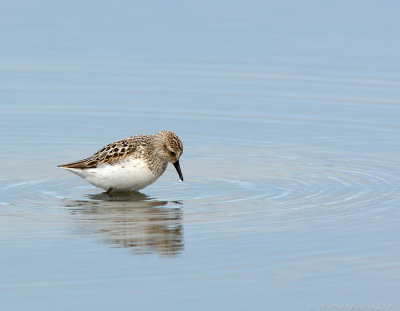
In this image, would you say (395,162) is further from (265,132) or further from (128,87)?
(128,87)

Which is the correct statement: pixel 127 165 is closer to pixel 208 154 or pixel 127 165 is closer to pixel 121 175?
pixel 121 175

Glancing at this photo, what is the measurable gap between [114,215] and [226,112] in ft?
21.9

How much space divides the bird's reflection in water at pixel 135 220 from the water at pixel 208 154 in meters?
0.04

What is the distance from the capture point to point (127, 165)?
17250 millimetres

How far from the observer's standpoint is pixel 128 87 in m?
23.8

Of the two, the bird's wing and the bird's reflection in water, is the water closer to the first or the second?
the bird's reflection in water

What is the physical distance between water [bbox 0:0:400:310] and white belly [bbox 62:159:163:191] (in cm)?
30

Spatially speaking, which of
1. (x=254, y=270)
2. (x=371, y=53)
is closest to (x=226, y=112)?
(x=371, y=53)

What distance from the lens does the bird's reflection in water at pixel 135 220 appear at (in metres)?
14.2

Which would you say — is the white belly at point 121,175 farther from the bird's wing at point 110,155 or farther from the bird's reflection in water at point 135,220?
the bird's reflection in water at point 135,220

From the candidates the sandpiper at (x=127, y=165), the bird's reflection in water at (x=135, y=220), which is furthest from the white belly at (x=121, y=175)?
the bird's reflection in water at (x=135, y=220)

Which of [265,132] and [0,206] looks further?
[265,132]

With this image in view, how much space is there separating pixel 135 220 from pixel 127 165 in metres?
1.91

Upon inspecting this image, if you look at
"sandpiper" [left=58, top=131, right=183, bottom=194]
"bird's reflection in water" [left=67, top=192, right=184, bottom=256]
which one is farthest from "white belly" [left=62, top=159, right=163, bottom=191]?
"bird's reflection in water" [left=67, top=192, right=184, bottom=256]
